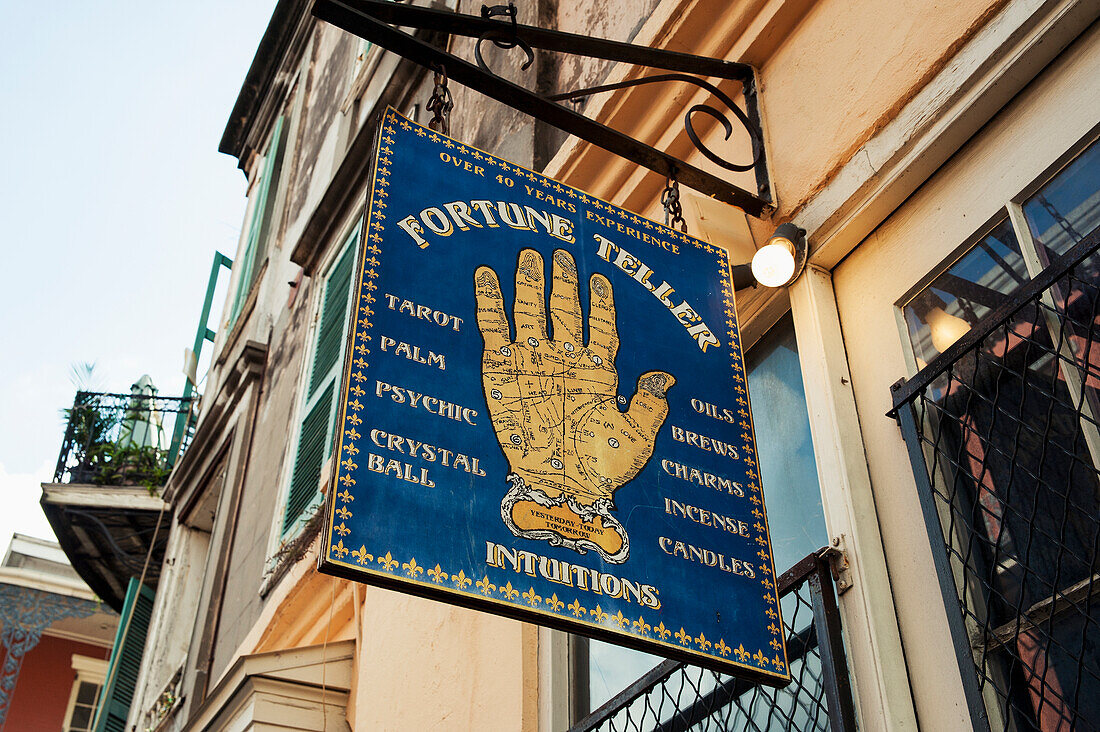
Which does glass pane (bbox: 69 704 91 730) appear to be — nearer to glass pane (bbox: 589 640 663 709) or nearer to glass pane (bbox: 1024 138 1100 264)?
glass pane (bbox: 589 640 663 709)

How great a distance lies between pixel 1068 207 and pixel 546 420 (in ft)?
4.78

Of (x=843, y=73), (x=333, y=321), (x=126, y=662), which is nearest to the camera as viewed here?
(x=843, y=73)

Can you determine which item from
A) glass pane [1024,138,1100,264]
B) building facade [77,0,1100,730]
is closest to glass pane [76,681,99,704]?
building facade [77,0,1100,730]

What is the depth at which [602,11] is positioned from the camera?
5.79 m

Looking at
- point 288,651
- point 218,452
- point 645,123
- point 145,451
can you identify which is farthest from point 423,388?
point 145,451

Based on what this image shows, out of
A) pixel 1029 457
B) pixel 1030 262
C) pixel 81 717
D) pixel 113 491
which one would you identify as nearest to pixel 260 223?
pixel 113 491

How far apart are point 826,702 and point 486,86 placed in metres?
2.13

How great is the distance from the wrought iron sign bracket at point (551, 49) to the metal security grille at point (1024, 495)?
1174 millimetres

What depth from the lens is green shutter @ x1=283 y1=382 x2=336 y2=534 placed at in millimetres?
7594

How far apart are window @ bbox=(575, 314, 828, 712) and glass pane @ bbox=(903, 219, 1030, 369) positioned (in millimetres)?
532

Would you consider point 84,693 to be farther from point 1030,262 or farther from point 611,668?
point 1030,262

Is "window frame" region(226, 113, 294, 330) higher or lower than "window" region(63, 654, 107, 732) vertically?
higher

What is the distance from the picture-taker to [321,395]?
26.6 feet

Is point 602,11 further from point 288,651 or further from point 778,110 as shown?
point 288,651
